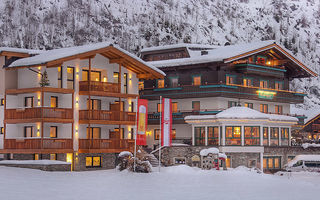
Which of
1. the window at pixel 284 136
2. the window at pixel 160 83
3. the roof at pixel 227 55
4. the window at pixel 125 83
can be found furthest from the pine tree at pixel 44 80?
the window at pixel 284 136

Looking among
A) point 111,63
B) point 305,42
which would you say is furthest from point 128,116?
point 305,42

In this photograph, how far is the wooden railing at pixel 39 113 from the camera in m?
46.0

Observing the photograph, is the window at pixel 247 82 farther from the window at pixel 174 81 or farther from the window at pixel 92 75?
the window at pixel 92 75

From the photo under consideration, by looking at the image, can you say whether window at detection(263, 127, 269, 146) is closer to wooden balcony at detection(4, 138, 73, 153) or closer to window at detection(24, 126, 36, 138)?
wooden balcony at detection(4, 138, 73, 153)

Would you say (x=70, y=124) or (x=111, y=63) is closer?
(x=70, y=124)

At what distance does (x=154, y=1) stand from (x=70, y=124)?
136 meters

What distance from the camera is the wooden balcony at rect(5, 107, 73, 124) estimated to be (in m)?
45.9

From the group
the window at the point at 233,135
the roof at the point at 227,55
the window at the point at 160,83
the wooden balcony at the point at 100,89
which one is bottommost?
the window at the point at 233,135

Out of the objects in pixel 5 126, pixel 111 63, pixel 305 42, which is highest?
pixel 305 42

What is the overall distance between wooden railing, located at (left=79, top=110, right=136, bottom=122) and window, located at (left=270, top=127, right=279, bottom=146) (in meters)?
16.2

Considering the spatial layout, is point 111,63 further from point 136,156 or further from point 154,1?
point 154,1

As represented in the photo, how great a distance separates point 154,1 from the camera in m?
181

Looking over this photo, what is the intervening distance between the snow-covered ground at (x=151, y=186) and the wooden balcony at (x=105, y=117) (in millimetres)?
7044

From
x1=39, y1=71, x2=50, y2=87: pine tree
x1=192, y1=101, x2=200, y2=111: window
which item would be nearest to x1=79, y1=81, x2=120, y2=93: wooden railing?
x1=39, y1=71, x2=50, y2=87: pine tree
